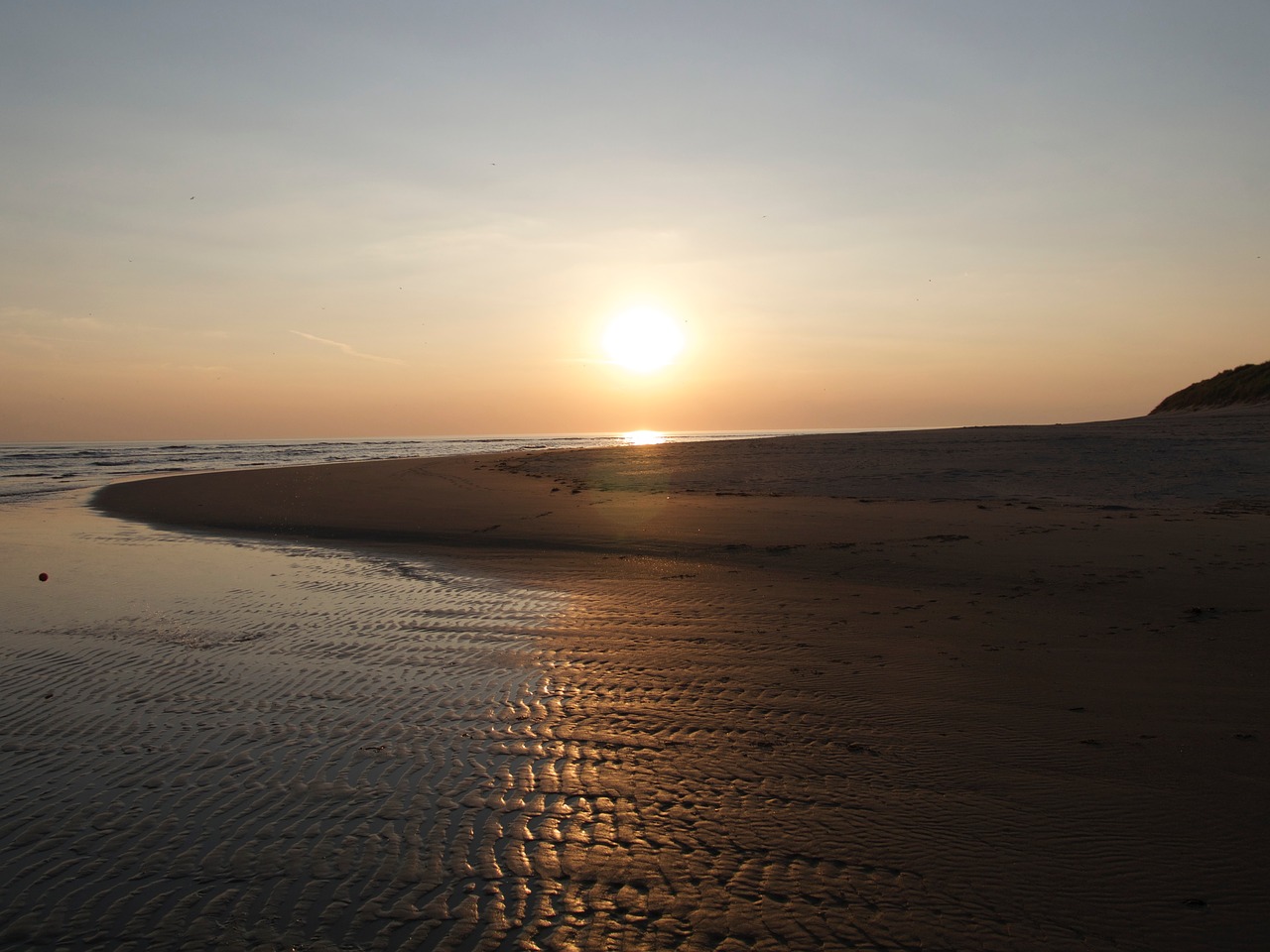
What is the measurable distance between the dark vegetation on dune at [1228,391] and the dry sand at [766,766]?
3330 centimetres

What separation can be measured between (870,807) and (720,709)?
1593 mm

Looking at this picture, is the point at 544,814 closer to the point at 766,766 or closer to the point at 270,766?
the point at 766,766

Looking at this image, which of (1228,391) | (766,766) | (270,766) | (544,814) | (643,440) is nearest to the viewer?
(544,814)

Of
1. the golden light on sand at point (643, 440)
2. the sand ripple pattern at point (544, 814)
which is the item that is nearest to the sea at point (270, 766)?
the sand ripple pattern at point (544, 814)

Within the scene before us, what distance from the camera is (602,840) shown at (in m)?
3.82

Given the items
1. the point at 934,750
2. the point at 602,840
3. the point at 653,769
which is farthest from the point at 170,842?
the point at 934,750

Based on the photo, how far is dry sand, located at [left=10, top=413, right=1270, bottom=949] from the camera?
3254 millimetres

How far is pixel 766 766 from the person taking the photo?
457 cm

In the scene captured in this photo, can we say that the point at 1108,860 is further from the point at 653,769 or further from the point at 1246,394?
the point at 1246,394

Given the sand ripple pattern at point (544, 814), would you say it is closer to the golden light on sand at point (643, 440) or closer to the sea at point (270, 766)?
the sea at point (270, 766)

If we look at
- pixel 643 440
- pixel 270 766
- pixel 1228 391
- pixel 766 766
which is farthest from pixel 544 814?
pixel 643 440

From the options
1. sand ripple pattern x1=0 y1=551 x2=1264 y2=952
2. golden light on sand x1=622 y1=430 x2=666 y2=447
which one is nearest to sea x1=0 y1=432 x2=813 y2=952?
sand ripple pattern x1=0 y1=551 x2=1264 y2=952

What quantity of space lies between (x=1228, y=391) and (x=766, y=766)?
149ft

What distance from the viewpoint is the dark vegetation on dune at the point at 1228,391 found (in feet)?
122
